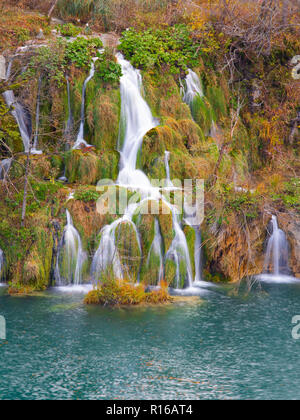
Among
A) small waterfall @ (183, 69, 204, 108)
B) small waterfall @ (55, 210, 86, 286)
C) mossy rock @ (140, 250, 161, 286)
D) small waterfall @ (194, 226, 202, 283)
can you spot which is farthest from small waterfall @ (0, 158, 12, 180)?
small waterfall @ (183, 69, 204, 108)

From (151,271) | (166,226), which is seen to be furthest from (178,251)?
(151,271)

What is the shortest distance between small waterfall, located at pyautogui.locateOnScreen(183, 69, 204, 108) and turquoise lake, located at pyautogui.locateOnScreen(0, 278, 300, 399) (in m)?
7.94

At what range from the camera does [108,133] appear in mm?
16562

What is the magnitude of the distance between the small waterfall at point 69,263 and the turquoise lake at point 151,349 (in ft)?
1.57

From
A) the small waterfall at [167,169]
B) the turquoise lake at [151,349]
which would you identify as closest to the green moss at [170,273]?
the turquoise lake at [151,349]

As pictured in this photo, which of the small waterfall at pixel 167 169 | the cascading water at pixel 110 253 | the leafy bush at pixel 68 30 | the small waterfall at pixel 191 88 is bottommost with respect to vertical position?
the cascading water at pixel 110 253

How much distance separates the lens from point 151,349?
10086 millimetres

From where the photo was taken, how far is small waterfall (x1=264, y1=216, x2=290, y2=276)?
15406 millimetres

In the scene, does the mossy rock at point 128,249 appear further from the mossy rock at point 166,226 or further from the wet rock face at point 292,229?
the wet rock face at point 292,229

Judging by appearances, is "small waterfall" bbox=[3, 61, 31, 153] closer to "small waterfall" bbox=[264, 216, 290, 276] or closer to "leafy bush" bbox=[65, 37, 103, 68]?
"leafy bush" bbox=[65, 37, 103, 68]

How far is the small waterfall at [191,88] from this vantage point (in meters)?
18.5

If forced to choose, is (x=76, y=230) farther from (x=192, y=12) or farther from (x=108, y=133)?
(x=192, y=12)
